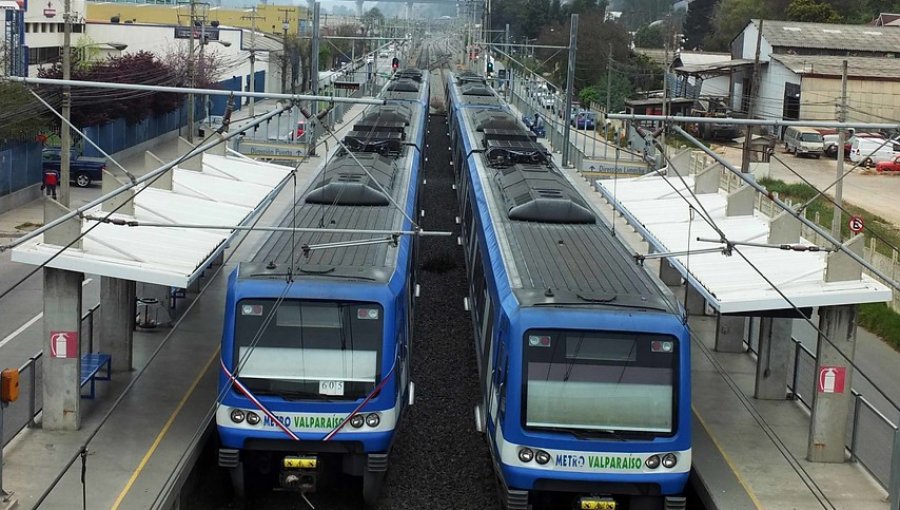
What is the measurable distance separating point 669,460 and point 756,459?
9.35 feet

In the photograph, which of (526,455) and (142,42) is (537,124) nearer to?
(142,42)

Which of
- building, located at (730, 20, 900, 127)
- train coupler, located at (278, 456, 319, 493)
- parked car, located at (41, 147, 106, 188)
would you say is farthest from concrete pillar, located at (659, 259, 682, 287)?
building, located at (730, 20, 900, 127)

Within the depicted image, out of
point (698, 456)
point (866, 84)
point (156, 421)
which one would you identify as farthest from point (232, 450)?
point (866, 84)

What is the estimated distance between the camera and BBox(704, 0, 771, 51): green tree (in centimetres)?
8051

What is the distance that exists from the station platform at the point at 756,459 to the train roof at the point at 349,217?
4.07 metres

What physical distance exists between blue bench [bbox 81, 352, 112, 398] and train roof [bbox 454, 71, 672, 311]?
4903 millimetres

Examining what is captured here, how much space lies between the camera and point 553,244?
13930 mm

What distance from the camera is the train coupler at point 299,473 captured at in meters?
11.8

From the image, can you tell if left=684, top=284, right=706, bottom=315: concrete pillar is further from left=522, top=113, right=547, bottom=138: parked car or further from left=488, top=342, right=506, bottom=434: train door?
left=522, top=113, right=547, bottom=138: parked car

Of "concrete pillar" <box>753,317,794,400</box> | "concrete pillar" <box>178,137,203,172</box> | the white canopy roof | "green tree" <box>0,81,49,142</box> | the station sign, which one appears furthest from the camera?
the station sign

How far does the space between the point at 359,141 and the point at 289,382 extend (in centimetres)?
1104

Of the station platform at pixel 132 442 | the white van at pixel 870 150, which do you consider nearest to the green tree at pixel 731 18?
the white van at pixel 870 150

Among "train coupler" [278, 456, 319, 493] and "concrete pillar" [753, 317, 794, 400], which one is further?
"concrete pillar" [753, 317, 794, 400]

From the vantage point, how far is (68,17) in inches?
829
